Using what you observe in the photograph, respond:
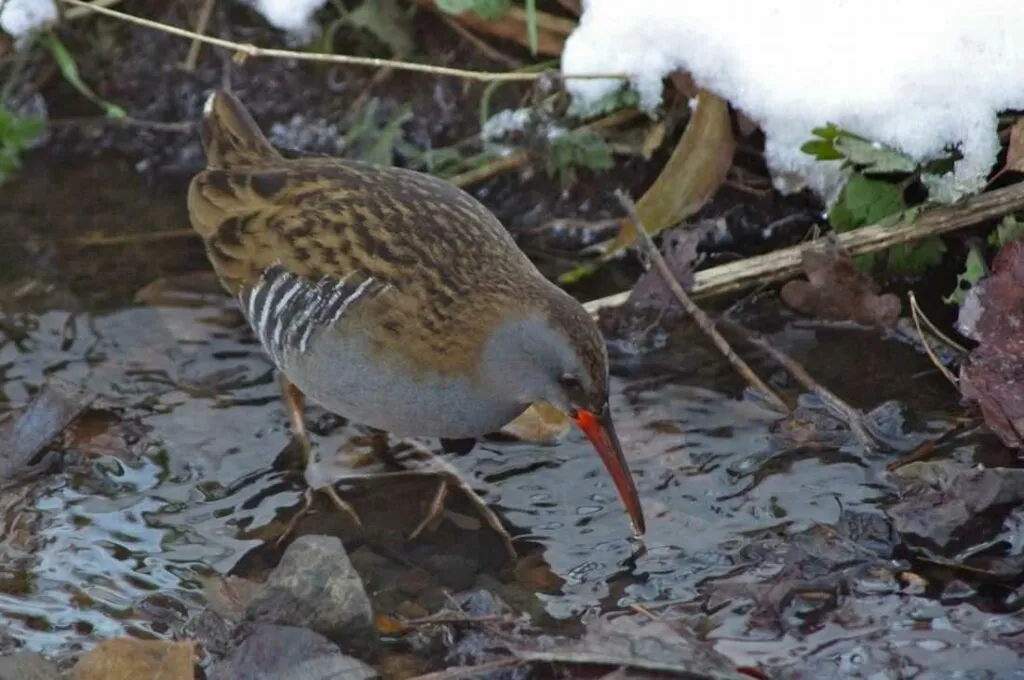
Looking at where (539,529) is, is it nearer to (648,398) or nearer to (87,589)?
(648,398)

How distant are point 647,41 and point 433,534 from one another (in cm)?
164

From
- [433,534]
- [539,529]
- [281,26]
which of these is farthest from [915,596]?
[281,26]

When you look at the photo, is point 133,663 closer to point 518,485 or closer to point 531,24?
point 518,485

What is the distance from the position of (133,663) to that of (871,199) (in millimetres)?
2252

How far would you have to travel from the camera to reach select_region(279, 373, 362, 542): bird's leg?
3748 millimetres

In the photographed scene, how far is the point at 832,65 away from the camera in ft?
13.6

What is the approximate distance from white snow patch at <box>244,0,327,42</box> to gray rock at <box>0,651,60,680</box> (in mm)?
2557

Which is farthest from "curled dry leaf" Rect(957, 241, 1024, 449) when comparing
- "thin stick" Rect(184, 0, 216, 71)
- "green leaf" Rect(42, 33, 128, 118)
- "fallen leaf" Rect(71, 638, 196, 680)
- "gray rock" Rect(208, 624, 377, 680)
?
"green leaf" Rect(42, 33, 128, 118)

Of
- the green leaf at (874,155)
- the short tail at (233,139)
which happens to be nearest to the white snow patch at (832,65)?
the green leaf at (874,155)

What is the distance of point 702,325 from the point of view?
160 inches

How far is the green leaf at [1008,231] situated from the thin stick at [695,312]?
0.69m

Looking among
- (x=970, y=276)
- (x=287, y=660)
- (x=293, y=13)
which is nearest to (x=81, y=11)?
(x=293, y=13)

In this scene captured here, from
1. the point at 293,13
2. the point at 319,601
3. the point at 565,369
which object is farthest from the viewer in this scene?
the point at 293,13

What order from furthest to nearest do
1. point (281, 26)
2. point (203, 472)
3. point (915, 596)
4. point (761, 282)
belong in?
point (281, 26) < point (761, 282) < point (203, 472) < point (915, 596)
